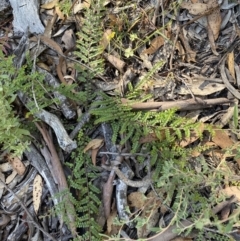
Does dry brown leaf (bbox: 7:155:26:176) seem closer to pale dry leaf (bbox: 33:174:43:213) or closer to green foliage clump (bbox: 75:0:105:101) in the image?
pale dry leaf (bbox: 33:174:43:213)

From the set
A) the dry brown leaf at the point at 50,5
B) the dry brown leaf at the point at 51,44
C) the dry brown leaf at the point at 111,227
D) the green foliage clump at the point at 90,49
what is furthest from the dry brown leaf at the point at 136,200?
the dry brown leaf at the point at 50,5

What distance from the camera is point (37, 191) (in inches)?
96.4

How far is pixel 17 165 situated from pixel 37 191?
200 mm

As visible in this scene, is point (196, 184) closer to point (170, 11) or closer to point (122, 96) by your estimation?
point (122, 96)

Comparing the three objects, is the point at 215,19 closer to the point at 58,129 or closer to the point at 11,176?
the point at 58,129

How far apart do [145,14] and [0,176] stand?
1303mm

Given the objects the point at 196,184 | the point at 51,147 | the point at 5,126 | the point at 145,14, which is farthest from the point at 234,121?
the point at 5,126

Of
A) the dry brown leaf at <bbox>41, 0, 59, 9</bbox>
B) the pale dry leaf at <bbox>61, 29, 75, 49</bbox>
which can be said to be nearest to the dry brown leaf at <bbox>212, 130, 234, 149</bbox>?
the pale dry leaf at <bbox>61, 29, 75, 49</bbox>

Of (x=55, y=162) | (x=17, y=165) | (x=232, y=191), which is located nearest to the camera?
(x=232, y=191)

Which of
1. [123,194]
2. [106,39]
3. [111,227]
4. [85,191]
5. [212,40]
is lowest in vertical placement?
[111,227]

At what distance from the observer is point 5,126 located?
7.25 feet

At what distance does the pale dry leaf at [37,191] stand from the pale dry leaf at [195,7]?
1327 mm

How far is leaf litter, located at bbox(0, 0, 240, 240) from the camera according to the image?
2.33m

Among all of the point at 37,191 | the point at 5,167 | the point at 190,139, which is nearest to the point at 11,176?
the point at 5,167
